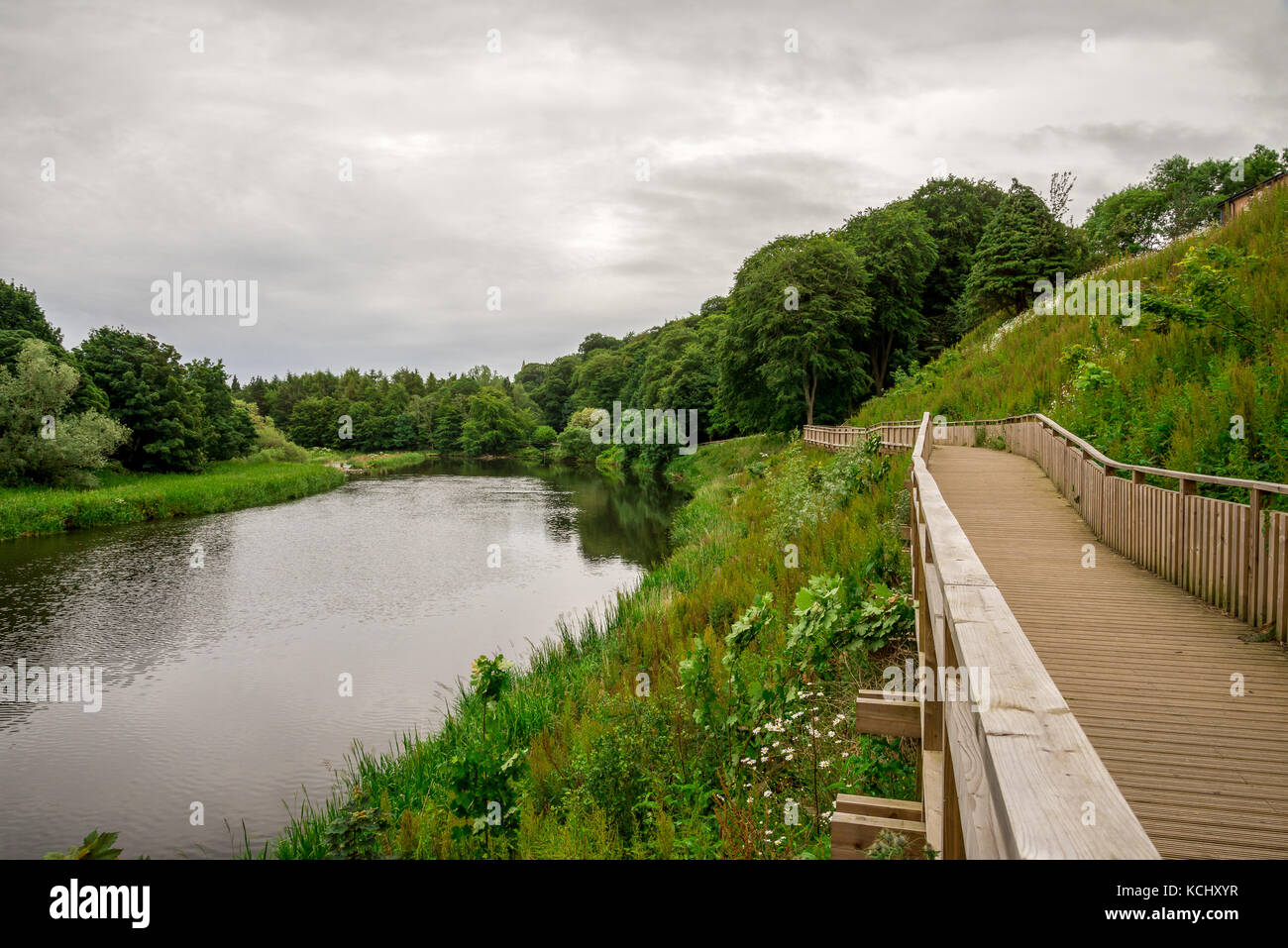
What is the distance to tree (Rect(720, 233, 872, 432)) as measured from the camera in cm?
3772

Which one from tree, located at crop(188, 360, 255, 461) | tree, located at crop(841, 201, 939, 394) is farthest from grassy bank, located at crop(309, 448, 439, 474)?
tree, located at crop(841, 201, 939, 394)

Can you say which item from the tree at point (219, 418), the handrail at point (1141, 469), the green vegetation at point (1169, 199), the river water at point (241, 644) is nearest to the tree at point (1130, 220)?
the green vegetation at point (1169, 199)

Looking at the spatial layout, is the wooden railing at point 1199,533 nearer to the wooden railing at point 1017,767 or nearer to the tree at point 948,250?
the wooden railing at point 1017,767

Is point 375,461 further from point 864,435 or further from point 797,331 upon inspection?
point 864,435

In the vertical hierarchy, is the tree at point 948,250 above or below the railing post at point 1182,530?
above

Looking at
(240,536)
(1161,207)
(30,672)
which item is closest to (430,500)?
(240,536)

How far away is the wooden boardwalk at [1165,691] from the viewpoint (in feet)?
10.5

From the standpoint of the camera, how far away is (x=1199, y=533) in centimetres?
673

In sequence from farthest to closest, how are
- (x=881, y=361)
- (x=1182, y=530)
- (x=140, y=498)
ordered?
(x=881, y=361), (x=140, y=498), (x=1182, y=530)

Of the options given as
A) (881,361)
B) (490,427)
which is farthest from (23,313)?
(881,361)

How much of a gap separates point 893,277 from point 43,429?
45688 mm

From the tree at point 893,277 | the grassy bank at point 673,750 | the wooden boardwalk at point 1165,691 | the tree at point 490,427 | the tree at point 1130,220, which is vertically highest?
the tree at point 1130,220

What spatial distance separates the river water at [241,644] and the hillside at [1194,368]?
11.4 m

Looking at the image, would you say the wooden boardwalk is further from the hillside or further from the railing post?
the hillside
